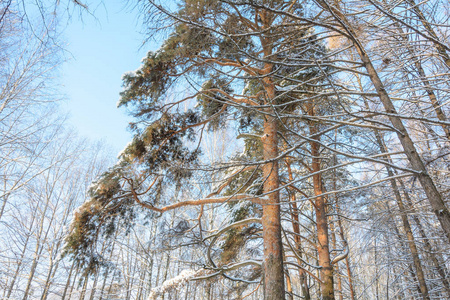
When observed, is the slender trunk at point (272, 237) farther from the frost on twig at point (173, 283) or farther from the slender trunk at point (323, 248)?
the frost on twig at point (173, 283)

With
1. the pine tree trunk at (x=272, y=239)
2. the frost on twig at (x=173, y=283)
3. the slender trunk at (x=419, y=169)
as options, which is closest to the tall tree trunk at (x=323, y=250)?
the pine tree trunk at (x=272, y=239)

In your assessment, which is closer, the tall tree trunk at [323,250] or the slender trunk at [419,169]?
the slender trunk at [419,169]

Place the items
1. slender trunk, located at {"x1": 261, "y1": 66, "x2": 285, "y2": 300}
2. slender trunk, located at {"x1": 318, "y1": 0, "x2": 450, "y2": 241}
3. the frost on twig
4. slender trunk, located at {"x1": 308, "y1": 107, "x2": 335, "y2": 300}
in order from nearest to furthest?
slender trunk, located at {"x1": 318, "y1": 0, "x2": 450, "y2": 241} < slender trunk, located at {"x1": 261, "y1": 66, "x2": 285, "y2": 300} < slender trunk, located at {"x1": 308, "y1": 107, "x2": 335, "y2": 300} < the frost on twig

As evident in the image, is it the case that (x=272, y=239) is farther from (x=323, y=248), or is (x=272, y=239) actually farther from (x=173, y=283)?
(x=173, y=283)

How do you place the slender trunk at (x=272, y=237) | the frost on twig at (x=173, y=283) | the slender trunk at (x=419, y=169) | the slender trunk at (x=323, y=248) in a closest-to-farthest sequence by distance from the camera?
1. the slender trunk at (x=419, y=169)
2. the slender trunk at (x=272, y=237)
3. the slender trunk at (x=323, y=248)
4. the frost on twig at (x=173, y=283)

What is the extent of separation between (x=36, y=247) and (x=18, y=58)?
24.6ft

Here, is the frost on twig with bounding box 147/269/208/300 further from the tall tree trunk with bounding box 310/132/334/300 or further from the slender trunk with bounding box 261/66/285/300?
the slender trunk with bounding box 261/66/285/300

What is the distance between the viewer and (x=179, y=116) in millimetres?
5266

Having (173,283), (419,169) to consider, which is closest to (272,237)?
(419,169)

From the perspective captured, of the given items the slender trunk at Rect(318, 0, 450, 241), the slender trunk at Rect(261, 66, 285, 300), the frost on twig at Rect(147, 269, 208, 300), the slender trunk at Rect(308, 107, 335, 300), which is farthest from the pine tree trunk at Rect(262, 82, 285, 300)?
the frost on twig at Rect(147, 269, 208, 300)

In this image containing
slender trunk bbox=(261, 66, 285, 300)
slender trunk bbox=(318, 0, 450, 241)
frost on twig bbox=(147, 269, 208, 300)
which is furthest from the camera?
frost on twig bbox=(147, 269, 208, 300)

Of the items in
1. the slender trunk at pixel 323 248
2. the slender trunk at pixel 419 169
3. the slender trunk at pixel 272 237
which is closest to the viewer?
the slender trunk at pixel 419 169

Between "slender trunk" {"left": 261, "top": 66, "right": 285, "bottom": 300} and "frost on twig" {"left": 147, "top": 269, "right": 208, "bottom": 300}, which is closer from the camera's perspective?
"slender trunk" {"left": 261, "top": 66, "right": 285, "bottom": 300}

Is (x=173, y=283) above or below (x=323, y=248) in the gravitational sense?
below
